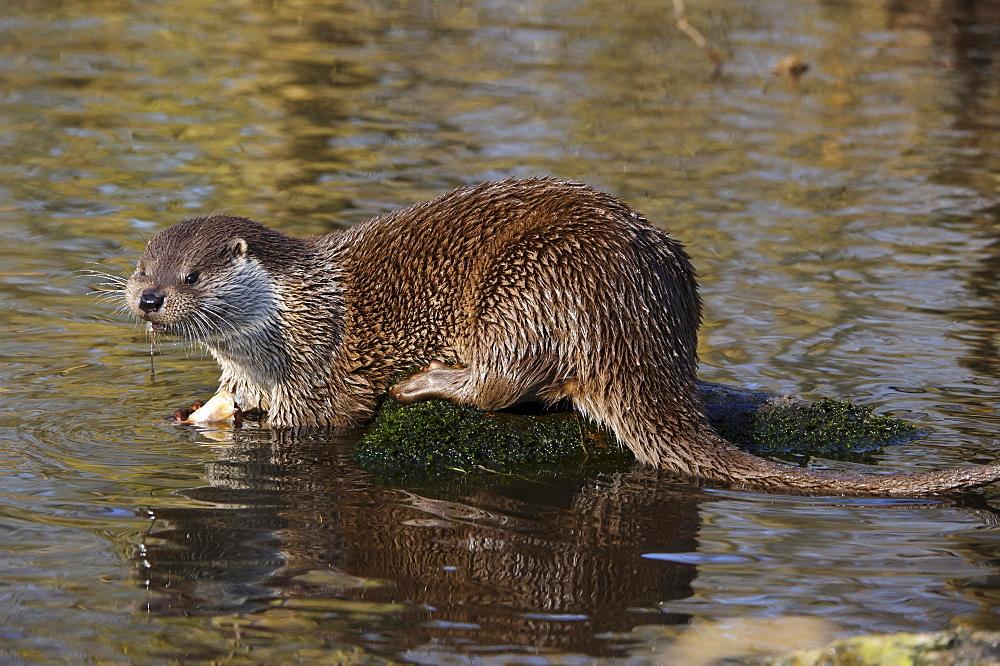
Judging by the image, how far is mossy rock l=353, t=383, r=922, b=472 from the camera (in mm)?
4945

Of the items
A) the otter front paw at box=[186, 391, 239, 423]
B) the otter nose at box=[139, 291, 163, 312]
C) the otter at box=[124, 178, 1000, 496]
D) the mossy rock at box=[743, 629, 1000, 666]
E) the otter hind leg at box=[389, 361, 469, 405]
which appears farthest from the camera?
the otter front paw at box=[186, 391, 239, 423]

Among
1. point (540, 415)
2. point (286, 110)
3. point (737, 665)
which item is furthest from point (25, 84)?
point (737, 665)

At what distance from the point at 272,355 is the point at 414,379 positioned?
64 centimetres

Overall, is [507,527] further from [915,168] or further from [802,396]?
[915,168]

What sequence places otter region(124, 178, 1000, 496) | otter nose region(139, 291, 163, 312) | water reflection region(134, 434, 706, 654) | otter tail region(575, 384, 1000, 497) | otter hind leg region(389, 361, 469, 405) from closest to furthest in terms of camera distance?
water reflection region(134, 434, 706, 654) < otter tail region(575, 384, 1000, 497) < otter region(124, 178, 1000, 496) < otter nose region(139, 291, 163, 312) < otter hind leg region(389, 361, 469, 405)

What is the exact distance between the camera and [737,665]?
3469 mm

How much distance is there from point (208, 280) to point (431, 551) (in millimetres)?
1569

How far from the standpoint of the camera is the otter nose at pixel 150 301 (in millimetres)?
4879

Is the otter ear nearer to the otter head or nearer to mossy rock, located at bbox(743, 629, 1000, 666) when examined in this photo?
the otter head

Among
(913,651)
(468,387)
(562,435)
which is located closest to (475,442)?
(468,387)

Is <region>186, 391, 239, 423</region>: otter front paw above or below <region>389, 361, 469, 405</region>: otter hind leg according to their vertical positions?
below

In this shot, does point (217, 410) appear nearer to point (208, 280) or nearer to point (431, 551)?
point (208, 280)

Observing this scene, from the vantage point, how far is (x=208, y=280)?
16.6 feet

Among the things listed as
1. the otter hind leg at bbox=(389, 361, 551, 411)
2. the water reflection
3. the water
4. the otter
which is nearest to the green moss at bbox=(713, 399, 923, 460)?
the water
